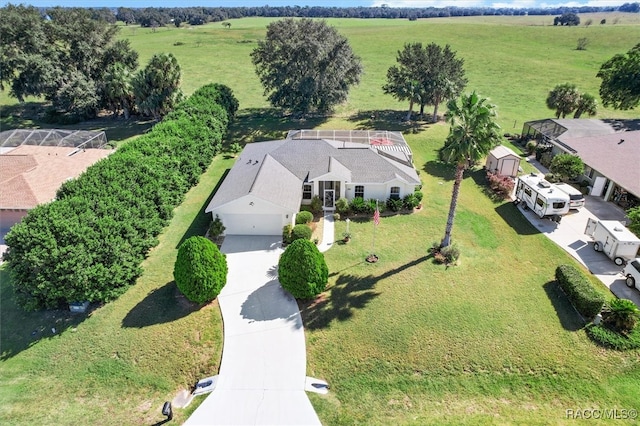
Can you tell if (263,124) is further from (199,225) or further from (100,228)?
(100,228)

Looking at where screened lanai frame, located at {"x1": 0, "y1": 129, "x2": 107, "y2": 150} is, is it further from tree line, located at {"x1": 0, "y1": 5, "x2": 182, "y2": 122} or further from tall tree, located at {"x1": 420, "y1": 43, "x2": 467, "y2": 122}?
tall tree, located at {"x1": 420, "y1": 43, "x2": 467, "y2": 122}

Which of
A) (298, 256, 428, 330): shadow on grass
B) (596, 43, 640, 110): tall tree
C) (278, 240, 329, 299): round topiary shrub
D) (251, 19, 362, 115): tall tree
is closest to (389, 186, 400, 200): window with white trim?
(298, 256, 428, 330): shadow on grass

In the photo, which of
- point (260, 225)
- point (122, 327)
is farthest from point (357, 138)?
point (122, 327)

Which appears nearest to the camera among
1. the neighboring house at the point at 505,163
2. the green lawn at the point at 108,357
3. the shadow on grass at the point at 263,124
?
the green lawn at the point at 108,357

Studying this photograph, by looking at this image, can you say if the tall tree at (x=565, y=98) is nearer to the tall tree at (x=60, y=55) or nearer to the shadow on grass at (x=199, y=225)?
the shadow on grass at (x=199, y=225)

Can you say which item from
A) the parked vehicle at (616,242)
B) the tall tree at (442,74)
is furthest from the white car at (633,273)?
the tall tree at (442,74)

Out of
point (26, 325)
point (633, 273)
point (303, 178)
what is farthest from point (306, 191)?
point (633, 273)

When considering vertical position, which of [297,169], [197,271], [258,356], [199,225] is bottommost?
[258,356]
